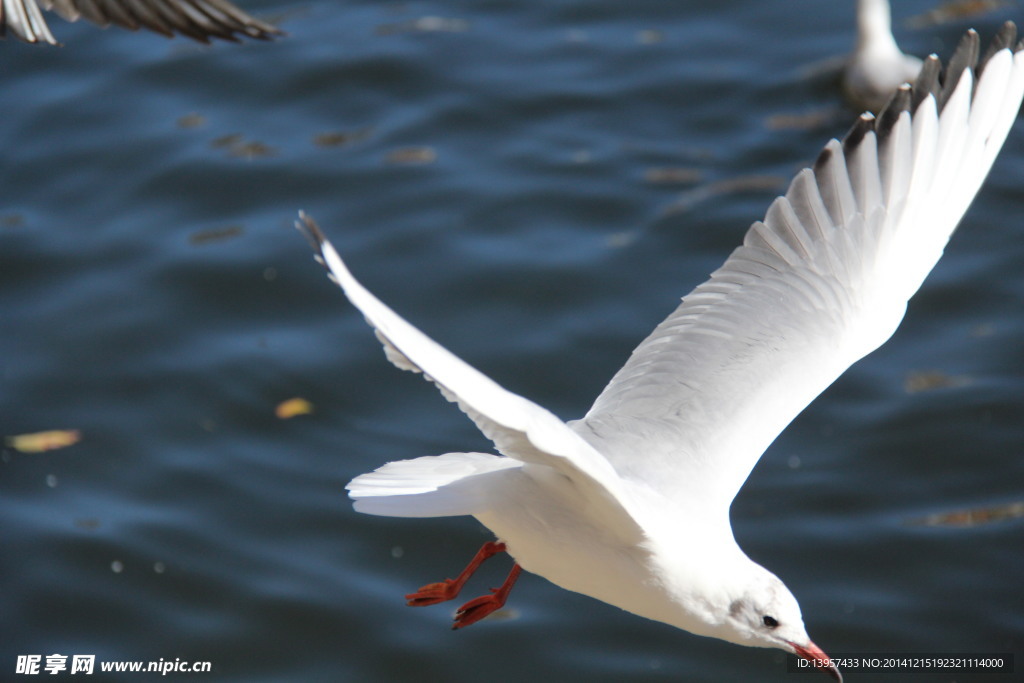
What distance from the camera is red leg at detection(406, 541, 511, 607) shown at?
440cm

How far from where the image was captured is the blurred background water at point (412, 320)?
669 cm

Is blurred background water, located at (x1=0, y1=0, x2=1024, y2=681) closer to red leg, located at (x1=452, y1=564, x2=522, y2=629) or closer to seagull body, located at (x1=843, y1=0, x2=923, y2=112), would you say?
seagull body, located at (x1=843, y1=0, x2=923, y2=112)

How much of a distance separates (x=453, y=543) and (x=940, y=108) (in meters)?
3.48

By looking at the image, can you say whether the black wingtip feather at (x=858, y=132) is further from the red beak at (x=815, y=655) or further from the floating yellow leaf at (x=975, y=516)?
the floating yellow leaf at (x=975, y=516)

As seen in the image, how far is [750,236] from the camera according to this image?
4797mm

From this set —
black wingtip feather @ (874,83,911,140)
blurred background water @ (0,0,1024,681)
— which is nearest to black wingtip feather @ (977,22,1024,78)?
black wingtip feather @ (874,83,911,140)

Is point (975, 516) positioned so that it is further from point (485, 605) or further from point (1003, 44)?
point (485, 605)

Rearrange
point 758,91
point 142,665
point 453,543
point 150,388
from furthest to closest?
point 758,91 < point 150,388 < point 453,543 < point 142,665

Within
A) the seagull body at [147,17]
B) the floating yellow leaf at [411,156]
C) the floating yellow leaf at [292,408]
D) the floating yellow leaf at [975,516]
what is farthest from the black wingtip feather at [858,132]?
the floating yellow leaf at [411,156]

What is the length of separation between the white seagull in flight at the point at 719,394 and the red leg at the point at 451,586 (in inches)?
0.4

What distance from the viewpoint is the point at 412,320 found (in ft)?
26.3

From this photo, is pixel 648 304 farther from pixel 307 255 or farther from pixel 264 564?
pixel 264 564

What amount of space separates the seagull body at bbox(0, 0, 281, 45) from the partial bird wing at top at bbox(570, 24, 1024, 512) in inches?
72.8

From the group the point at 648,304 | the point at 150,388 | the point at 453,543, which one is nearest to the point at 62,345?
the point at 150,388
